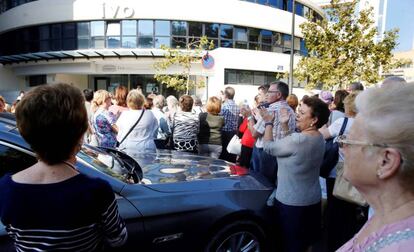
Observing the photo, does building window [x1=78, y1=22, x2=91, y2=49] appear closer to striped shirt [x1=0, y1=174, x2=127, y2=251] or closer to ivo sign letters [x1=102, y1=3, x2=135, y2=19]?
ivo sign letters [x1=102, y1=3, x2=135, y2=19]

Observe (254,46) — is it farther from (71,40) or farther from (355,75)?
(71,40)

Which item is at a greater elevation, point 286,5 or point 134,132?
point 286,5

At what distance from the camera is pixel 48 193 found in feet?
4.52

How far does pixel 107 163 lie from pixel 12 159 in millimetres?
891

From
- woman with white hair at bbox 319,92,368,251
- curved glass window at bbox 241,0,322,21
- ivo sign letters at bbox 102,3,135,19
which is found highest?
curved glass window at bbox 241,0,322,21

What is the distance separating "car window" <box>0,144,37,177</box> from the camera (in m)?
2.19

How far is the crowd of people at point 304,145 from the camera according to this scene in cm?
111

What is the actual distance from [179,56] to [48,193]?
66.0ft

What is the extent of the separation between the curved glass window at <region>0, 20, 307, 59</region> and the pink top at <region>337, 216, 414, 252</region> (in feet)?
75.7

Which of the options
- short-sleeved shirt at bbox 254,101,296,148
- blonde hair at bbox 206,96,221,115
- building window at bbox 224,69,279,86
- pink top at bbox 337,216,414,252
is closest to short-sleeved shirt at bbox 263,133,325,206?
short-sleeved shirt at bbox 254,101,296,148

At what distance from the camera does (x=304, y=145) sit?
112 inches

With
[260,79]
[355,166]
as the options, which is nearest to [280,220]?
[355,166]

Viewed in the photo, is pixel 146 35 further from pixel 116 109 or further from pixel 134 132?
pixel 134 132

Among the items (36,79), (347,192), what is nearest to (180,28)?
(36,79)
